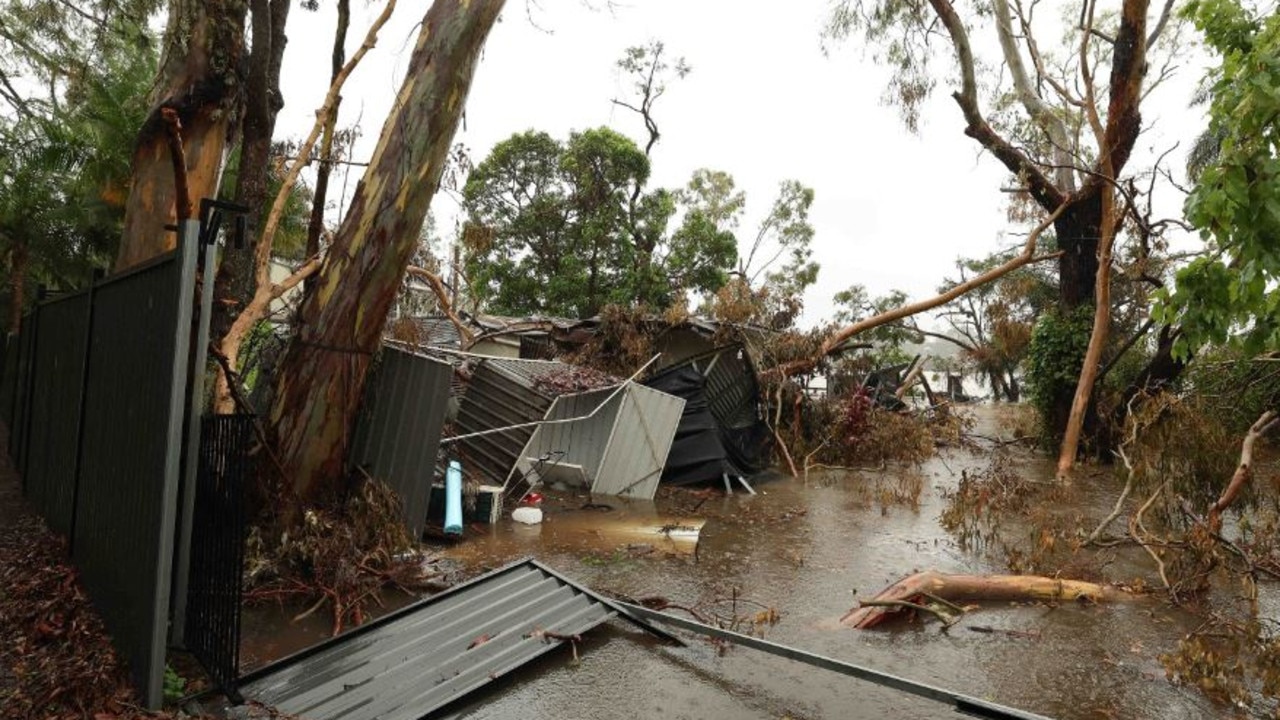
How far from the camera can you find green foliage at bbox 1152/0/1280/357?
3.18 metres

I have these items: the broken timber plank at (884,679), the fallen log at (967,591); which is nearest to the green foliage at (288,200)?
the broken timber plank at (884,679)

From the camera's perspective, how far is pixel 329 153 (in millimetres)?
7949

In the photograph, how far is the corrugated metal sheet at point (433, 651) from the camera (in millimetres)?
3215

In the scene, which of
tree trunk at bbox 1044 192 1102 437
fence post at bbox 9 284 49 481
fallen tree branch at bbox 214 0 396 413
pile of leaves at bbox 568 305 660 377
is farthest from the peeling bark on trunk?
tree trunk at bbox 1044 192 1102 437

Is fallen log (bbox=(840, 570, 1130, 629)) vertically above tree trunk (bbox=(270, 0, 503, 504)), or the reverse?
tree trunk (bbox=(270, 0, 503, 504))

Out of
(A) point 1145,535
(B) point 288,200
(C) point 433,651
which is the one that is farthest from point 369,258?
(A) point 1145,535

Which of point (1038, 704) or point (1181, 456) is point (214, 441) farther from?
point (1181, 456)

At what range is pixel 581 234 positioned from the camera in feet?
79.9

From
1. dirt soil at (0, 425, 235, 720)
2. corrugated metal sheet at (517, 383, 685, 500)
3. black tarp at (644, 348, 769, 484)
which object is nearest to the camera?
dirt soil at (0, 425, 235, 720)

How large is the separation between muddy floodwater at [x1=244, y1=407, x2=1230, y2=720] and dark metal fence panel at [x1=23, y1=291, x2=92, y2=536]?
2.73 m

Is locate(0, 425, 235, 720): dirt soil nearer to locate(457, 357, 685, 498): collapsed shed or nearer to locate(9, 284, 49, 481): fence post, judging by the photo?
locate(9, 284, 49, 481): fence post

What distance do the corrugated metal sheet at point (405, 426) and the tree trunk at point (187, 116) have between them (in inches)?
76.0

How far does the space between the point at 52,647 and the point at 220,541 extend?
46.6 inches

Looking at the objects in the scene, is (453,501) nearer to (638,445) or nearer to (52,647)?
(638,445)
